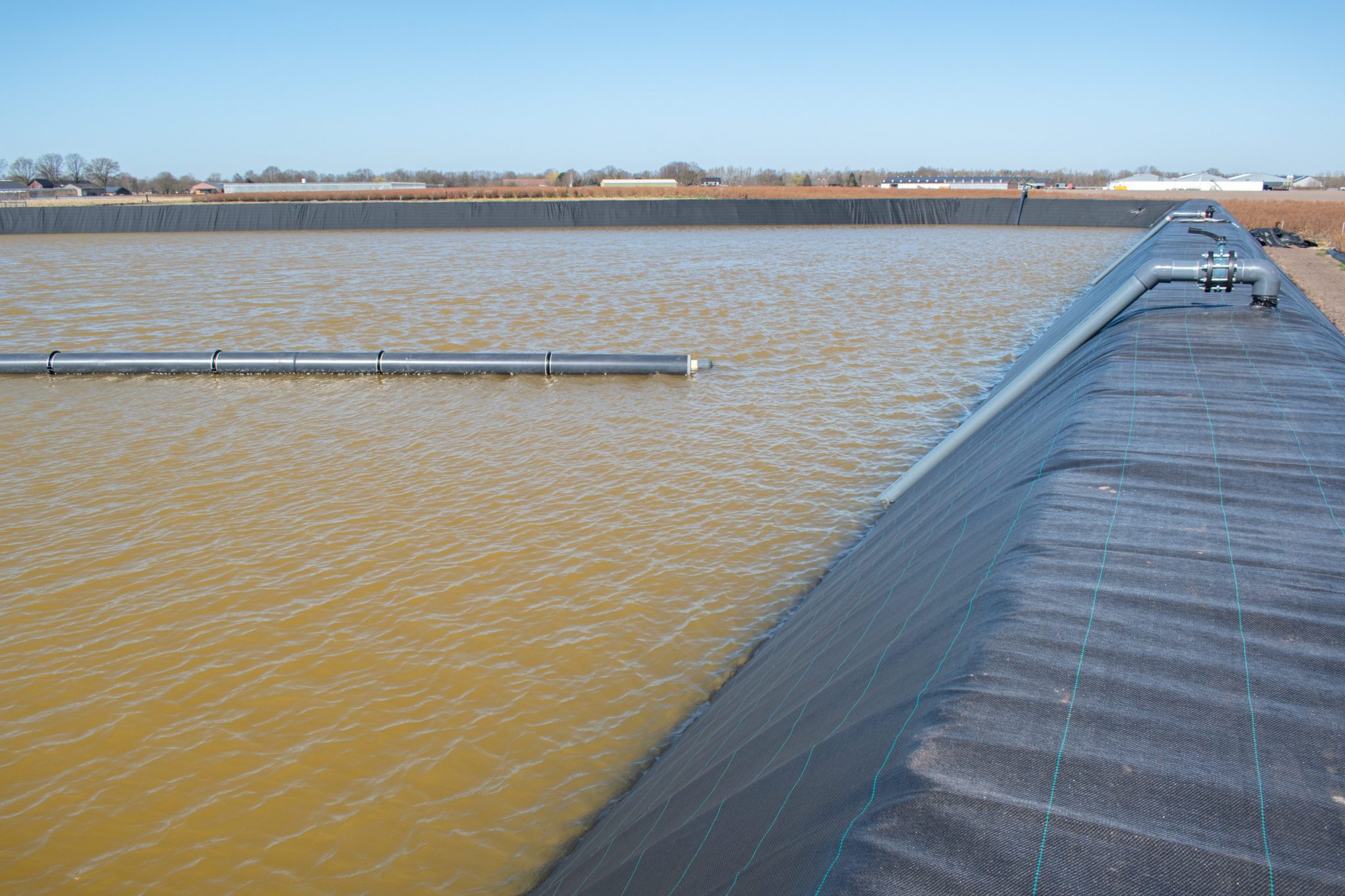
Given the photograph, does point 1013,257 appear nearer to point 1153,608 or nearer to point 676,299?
point 676,299

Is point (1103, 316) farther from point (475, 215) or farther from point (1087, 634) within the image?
point (475, 215)

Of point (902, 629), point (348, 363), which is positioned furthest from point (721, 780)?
point (348, 363)

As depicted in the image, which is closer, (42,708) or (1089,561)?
(1089,561)

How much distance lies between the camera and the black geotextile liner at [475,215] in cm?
3966

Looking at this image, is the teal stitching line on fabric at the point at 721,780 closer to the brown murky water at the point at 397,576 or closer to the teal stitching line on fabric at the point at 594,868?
the teal stitching line on fabric at the point at 594,868

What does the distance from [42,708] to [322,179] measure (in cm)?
14515

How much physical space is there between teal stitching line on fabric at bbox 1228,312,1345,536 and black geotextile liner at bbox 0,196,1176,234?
35427 mm

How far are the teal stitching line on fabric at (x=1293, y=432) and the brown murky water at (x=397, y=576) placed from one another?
3.03 meters

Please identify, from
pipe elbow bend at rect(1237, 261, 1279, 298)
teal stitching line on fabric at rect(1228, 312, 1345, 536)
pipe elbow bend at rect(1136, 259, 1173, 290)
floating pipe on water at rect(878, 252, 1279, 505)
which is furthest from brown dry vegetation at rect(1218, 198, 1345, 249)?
teal stitching line on fabric at rect(1228, 312, 1345, 536)

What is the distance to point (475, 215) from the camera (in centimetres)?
4047

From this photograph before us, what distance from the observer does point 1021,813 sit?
216 cm

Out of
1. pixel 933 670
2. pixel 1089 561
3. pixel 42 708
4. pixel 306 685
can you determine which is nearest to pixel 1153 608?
pixel 1089 561

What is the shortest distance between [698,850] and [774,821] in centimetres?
36

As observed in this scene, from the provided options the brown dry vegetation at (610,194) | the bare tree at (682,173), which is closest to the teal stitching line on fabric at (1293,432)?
the brown dry vegetation at (610,194)
